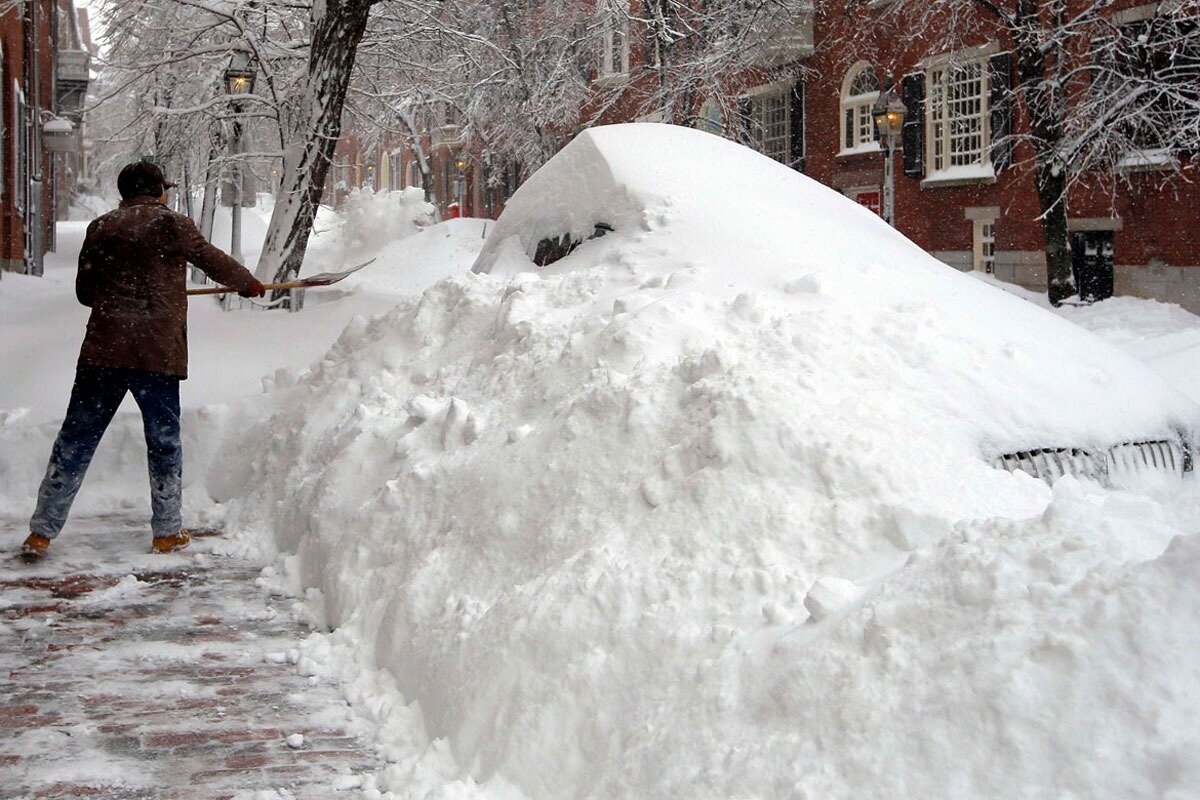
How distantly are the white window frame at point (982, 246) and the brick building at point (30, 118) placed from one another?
14.6m

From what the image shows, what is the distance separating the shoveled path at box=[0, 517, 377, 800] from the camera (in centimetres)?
351

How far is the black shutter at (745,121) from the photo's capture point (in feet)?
81.6

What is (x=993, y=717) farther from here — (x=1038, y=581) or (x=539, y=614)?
(x=539, y=614)

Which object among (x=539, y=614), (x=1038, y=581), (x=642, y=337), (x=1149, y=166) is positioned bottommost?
(x=539, y=614)

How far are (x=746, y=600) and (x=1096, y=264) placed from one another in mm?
17602

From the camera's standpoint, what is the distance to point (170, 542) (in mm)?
6047

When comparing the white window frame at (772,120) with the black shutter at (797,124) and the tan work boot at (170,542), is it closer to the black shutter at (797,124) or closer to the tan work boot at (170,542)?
the black shutter at (797,124)

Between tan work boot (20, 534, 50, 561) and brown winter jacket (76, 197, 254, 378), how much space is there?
2.72 ft

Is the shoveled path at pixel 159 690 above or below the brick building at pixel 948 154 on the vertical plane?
below

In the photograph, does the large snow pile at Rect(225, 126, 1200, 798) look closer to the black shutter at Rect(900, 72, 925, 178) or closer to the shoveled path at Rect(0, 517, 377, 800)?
the shoveled path at Rect(0, 517, 377, 800)

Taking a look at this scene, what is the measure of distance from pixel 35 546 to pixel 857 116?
2287 centimetres

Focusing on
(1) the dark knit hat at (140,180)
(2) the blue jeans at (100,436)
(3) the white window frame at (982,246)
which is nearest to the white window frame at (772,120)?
(3) the white window frame at (982,246)

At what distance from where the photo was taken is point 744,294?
4.96 meters

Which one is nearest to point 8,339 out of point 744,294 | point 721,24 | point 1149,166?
point 744,294
